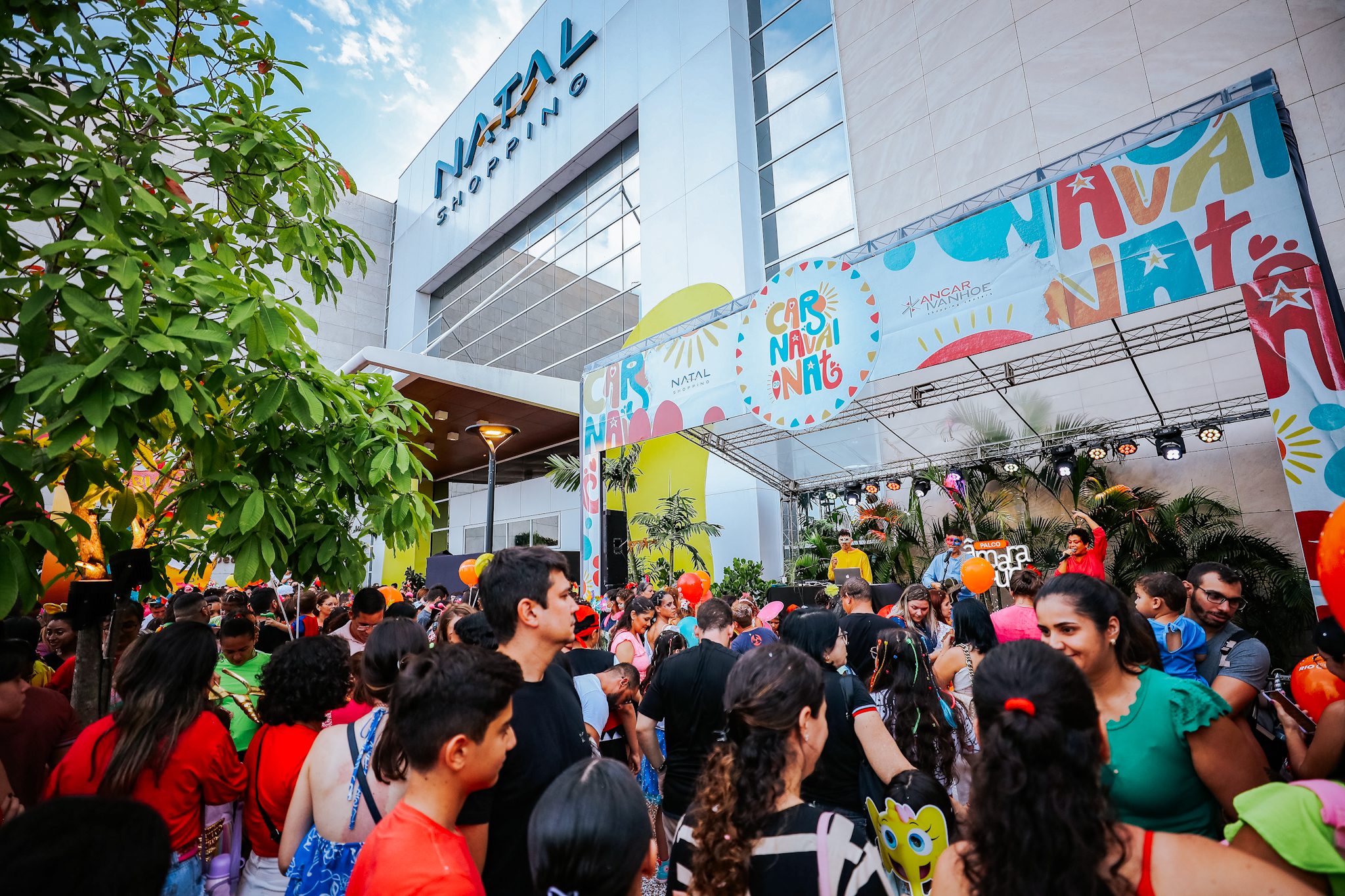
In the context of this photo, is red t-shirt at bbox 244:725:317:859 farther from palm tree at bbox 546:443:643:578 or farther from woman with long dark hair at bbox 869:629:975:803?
palm tree at bbox 546:443:643:578

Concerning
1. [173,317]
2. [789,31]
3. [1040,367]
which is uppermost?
[789,31]

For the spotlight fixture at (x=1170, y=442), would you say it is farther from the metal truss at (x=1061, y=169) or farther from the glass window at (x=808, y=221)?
the glass window at (x=808, y=221)

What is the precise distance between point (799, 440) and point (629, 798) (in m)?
12.7

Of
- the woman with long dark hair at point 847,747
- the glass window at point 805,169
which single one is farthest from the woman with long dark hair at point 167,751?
the glass window at point 805,169

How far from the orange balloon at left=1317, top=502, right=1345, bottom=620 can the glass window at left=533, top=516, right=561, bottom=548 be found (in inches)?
700

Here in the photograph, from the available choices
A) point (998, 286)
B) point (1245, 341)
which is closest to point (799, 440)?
point (998, 286)

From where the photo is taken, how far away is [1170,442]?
10.3 m

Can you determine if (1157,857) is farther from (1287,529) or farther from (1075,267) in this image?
(1287,529)

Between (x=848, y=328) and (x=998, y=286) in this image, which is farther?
(x=848, y=328)

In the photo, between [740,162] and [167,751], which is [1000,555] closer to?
[740,162]

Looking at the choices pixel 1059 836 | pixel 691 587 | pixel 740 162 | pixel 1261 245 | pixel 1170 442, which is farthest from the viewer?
pixel 740 162

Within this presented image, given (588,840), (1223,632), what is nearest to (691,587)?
(1223,632)

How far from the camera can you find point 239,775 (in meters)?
2.42

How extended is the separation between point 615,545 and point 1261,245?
1011 centimetres
